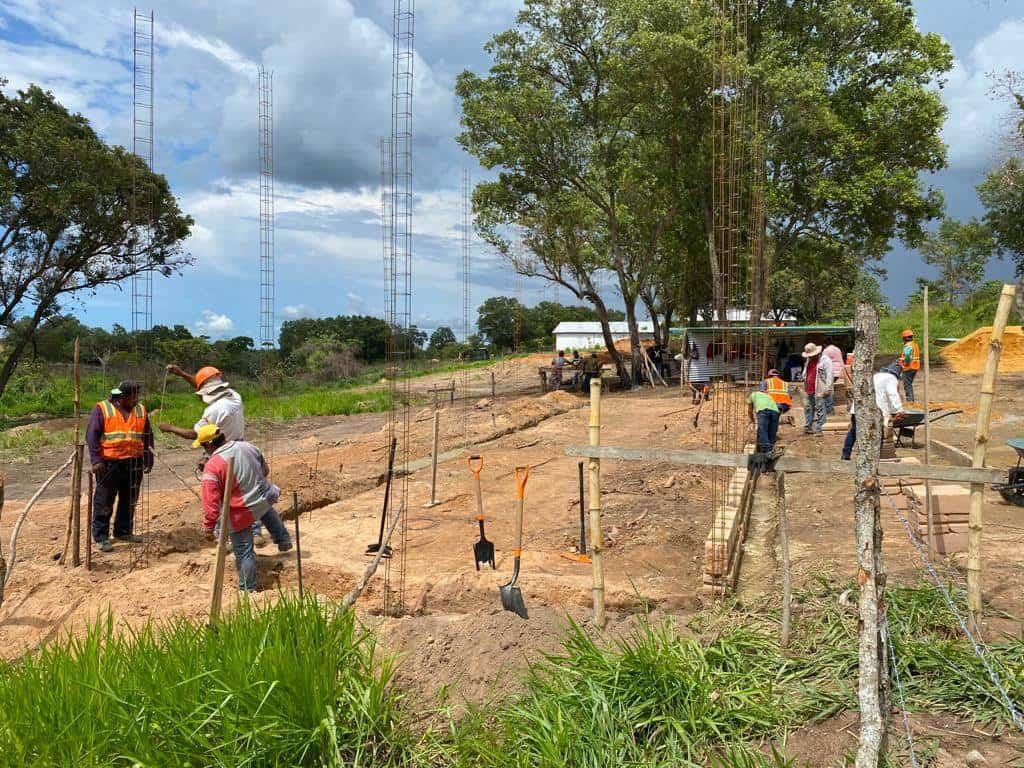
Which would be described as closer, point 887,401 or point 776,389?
point 887,401

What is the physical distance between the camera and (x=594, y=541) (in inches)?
176

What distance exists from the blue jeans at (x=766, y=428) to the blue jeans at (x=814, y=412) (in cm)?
298

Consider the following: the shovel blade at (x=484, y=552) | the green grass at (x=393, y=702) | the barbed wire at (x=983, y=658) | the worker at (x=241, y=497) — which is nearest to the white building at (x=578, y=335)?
the shovel blade at (x=484, y=552)

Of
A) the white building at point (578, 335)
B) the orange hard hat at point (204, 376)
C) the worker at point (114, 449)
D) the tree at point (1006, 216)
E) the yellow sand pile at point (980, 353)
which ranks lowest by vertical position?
the worker at point (114, 449)

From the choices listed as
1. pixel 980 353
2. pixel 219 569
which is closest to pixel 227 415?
pixel 219 569

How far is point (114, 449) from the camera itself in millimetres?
6633

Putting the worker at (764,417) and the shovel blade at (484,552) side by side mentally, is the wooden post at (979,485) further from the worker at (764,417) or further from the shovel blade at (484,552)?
the worker at (764,417)

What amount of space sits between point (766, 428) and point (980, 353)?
1489 centimetres

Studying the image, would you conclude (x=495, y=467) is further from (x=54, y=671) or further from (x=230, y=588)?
(x=54, y=671)

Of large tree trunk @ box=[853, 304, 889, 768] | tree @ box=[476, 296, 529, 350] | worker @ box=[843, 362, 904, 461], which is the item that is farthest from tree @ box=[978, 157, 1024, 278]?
tree @ box=[476, 296, 529, 350]

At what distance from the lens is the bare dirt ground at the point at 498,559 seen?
390cm

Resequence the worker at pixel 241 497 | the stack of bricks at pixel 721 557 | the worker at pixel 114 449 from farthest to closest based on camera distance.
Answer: the worker at pixel 114 449 → the worker at pixel 241 497 → the stack of bricks at pixel 721 557

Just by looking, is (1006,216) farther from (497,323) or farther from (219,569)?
(497,323)

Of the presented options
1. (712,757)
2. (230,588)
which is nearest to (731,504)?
(712,757)
